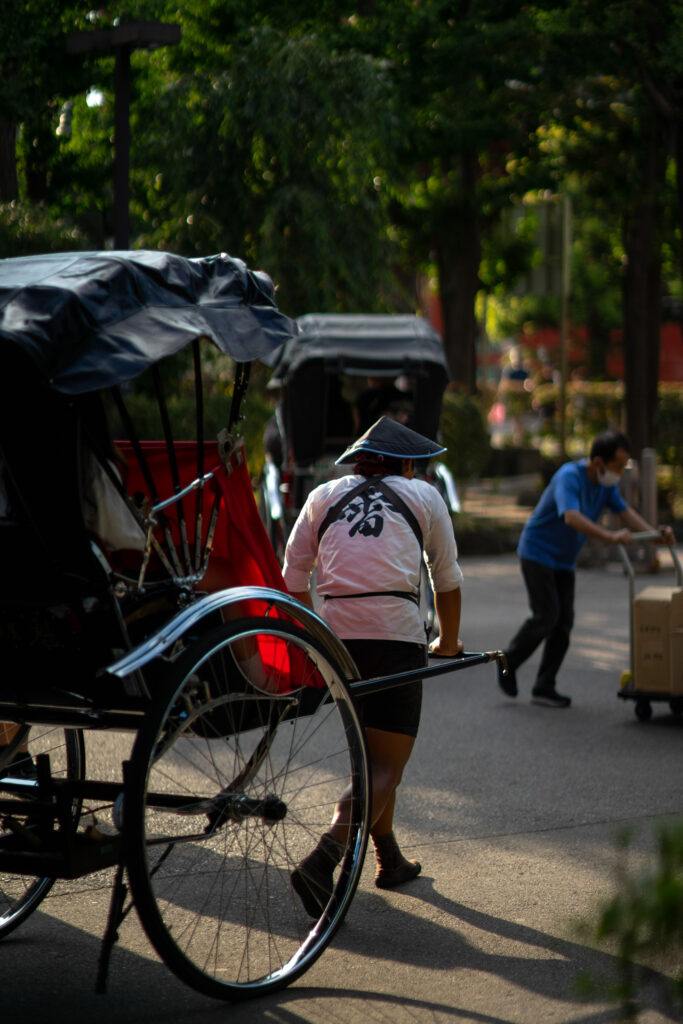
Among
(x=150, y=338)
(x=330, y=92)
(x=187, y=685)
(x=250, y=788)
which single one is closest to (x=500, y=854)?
(x=250, y=788)

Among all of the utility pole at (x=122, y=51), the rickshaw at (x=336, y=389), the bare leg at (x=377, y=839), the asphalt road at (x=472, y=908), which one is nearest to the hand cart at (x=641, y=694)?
the asphalt road at (x=472, y=908)

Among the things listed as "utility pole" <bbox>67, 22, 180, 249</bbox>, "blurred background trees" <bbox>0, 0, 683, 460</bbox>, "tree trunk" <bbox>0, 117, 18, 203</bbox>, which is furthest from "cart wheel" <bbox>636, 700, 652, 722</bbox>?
"blurred background trees" <bbox>0, 0, 683, 460</bbox>

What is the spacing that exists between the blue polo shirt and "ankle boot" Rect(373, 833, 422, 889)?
141 inches

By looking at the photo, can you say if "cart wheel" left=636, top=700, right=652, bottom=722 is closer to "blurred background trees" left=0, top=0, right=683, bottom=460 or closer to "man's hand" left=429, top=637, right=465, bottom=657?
"man's hand" left=429, top=637, right=465, bottom=657

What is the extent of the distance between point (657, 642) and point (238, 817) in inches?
165

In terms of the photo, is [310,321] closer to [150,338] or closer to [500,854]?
[500,854]

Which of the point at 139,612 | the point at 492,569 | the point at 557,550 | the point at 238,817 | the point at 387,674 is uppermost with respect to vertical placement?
the point at 139,612

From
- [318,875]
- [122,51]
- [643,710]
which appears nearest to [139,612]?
[318,875]

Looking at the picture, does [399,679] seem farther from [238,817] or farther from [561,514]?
[561,514]

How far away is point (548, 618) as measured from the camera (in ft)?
27.7

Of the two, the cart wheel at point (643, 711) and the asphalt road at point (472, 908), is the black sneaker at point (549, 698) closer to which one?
the asphalt road at point (472, 908)

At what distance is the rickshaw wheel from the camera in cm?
358

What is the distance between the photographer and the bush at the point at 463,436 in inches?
709

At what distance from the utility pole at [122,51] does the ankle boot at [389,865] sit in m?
9.27
